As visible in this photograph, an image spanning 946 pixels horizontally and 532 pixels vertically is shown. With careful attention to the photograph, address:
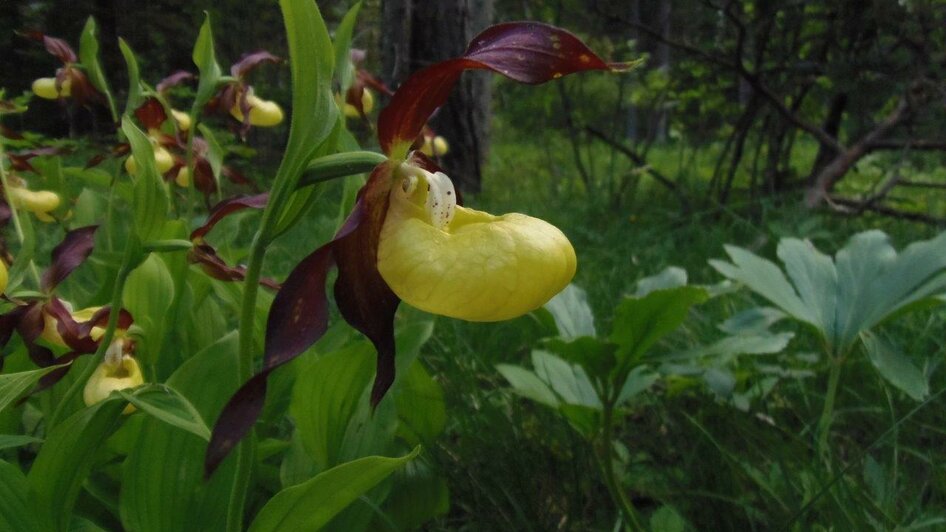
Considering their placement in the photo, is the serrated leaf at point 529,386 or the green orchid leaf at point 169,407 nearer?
the green orchid leaf at point 169,407

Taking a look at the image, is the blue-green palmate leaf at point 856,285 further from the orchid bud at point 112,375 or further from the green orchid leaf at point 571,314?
the orchid bud at point 112,375

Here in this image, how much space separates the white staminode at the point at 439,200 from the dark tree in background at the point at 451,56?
62.6 inches

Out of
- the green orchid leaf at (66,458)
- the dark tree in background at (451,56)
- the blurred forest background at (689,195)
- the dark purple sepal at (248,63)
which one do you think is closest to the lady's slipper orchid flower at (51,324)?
the green orchid leaf at (66,458)

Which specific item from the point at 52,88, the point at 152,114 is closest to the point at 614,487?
the point at 152,114

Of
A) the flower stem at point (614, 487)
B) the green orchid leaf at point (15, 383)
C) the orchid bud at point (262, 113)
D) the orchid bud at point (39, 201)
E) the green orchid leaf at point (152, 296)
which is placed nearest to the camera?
the green orchid leaf at point (15, 383)

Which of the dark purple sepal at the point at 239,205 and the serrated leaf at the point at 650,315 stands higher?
the dark purple sepal at the point at 239,205

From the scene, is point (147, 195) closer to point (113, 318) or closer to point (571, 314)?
point (113, 318)

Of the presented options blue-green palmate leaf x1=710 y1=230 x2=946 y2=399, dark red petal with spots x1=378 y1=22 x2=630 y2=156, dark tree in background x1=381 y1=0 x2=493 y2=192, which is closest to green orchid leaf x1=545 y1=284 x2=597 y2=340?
blue-green palmate leaf x1=710 y1=230 x2=946 y2=399

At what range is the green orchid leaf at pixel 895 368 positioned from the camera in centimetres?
89

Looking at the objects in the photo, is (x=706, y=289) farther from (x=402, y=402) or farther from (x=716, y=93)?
(x=716, y=93)

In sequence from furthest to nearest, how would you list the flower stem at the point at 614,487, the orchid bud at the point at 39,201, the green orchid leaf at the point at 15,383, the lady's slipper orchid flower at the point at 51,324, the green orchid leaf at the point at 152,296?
the orchid bud at the point at 39,201, the green orchid leaf at the point at 152,296, the flower stem at the point at 614,487, the lady's slipper orchid flower at the point at 51,324, the green orchid leaf at the point at 15,383

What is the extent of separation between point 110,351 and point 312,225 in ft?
5.76

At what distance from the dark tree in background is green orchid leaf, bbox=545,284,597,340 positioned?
51.6 inches

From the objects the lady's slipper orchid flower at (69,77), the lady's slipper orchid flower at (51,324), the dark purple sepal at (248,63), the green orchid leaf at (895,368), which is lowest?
the green orchid leaf at (895,368)
